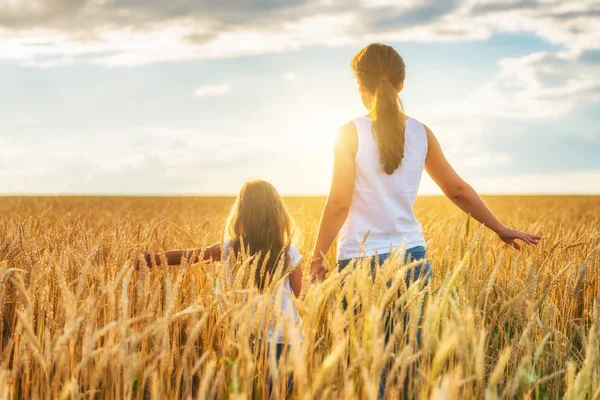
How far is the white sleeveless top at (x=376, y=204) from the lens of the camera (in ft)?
9.18

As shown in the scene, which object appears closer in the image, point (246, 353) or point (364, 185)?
point (246, 353)

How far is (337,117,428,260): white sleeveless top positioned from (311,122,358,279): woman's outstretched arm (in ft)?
0.14

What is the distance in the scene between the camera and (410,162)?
113 inches

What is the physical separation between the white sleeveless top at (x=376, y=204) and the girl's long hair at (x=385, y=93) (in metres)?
0.05

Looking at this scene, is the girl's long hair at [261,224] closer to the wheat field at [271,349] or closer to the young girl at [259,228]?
the young girl at [259,228]

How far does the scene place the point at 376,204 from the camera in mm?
2822

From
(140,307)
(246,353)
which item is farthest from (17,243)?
(246,353)

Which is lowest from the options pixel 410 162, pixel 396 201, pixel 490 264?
pixel 490 264

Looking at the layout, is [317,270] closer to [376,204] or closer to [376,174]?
[376,204]

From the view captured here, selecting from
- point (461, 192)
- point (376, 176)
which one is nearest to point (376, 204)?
point (376, 176)

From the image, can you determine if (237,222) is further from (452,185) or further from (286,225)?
(452,185)

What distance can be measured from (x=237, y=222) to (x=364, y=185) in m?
0.69

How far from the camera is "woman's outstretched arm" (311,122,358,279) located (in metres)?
2.79

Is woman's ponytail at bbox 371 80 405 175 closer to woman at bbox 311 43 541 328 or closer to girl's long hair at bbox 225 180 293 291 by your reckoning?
woman at bbox 311 43 541 328
